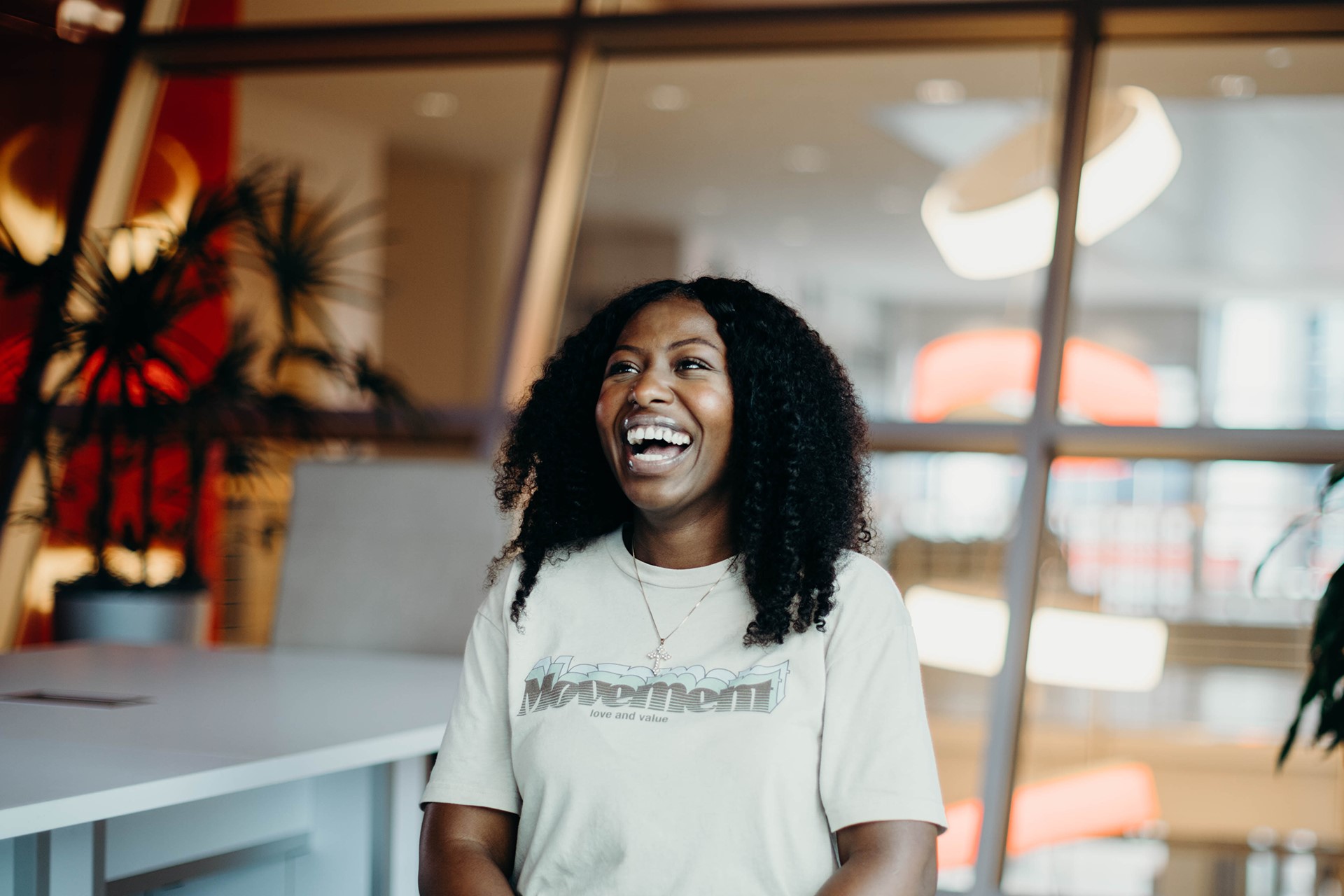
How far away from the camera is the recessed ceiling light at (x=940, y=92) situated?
11.9ft

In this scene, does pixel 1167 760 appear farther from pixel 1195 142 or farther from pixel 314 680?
pixel 314 680

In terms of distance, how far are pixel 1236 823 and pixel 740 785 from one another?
2394 millimetres

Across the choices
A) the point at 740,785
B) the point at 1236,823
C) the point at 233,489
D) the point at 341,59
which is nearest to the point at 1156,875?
the point at 1236,823

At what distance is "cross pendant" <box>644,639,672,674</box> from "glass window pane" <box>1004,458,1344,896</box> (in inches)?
79.0

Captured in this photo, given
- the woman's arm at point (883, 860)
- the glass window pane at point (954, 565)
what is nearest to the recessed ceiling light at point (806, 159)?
the glass window pane at point (954, 565)

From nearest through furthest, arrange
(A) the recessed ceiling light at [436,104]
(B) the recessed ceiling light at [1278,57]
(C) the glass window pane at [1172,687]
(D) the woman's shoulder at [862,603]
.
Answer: (D) the woman's shoulder at [862,603] → (C) the glass window pane at [1172,687] → (B) the recessed ceiling light at [1278,57] → (A) the recessed ceiling light at [436,104]

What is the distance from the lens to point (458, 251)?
3936 millimetres

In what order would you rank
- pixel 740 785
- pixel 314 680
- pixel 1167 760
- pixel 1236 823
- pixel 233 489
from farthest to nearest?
pixel 233 489, pixel 1167 760, pixel 1236 823, pixel 314 680, pixel 740 785

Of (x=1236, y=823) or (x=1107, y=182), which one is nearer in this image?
(x=1236, y=823)

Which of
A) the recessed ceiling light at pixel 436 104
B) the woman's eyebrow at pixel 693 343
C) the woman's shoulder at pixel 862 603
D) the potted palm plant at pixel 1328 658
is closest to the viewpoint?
the woman's shoulder at pixel 862 603

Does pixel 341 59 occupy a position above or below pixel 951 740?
above

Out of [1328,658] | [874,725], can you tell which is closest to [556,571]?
[874,725]

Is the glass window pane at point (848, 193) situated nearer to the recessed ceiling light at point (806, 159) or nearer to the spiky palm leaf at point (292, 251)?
the recessed ceiling light at point (806, 159)

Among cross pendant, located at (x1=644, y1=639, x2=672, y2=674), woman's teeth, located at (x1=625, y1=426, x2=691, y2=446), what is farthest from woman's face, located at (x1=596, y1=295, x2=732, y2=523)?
cross pendant, located at (x1=644, y1=639, x2=672, y2=674)
